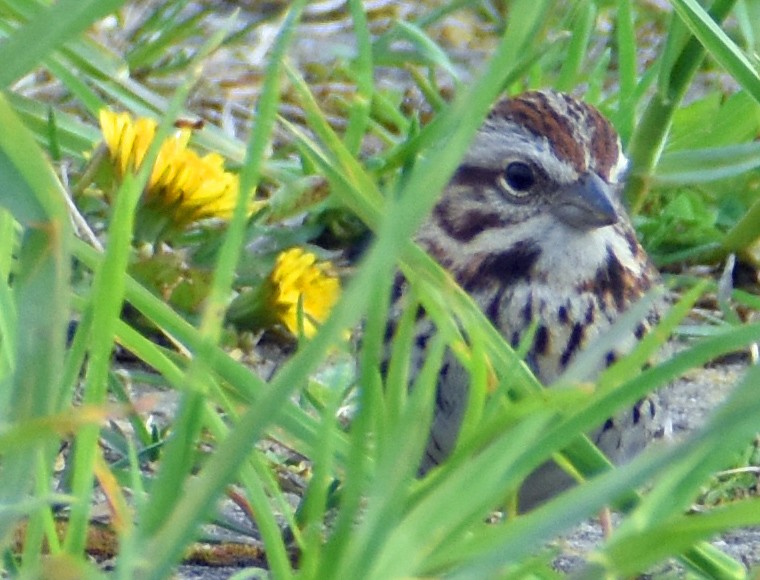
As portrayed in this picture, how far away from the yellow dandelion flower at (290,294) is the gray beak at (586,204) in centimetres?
39

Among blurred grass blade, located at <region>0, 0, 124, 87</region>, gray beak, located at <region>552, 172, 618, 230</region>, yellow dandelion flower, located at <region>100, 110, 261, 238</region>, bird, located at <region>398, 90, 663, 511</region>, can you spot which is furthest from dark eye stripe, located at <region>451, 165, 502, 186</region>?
blurred grass blade, located at <region>0, 0, 124, 87</region>

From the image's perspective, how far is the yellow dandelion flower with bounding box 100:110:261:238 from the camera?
7.75 feet

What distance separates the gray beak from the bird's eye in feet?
0.23

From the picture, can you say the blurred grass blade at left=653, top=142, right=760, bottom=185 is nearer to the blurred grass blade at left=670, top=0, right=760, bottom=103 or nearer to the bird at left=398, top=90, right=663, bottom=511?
the bird at left=398, top=90, right=663, bottom=511

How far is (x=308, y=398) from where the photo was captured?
217 centimetres

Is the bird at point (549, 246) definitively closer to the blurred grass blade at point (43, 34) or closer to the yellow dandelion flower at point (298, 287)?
the yellow dandelion flower at point (298, 287)

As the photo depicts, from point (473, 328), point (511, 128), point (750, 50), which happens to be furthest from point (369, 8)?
point (473, 328)

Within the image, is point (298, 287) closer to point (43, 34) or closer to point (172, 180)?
point (172, 180)

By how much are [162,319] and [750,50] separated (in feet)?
3.07

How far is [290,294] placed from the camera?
8.59 ft

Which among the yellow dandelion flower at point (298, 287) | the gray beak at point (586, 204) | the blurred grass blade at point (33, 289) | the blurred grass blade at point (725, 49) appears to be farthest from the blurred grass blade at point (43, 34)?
the yellow dandelion flower at point (298, 287)

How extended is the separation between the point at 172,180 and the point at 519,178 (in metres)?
0.52

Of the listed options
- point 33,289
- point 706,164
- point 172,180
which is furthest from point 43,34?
point 706,164

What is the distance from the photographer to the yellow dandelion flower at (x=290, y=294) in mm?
2600
